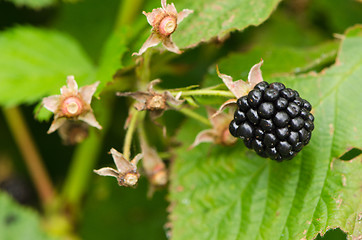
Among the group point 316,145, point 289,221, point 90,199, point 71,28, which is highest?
point 71,28

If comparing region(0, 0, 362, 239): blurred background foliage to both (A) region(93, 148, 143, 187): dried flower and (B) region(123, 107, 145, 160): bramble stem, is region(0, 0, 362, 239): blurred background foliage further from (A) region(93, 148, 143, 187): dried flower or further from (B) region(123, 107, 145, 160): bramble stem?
(A) region(93, 148, 143, 187): dried flower

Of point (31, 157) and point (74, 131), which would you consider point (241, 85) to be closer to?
point (74, 131)

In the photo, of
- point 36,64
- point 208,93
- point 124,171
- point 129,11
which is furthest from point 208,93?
point 36,64

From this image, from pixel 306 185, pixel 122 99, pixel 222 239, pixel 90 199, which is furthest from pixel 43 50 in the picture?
pixel 306 185

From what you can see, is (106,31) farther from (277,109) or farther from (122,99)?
(277,109)

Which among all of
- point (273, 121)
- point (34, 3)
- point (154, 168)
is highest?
point (34, 3)

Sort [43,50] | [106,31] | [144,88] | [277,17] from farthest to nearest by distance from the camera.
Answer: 1. [277,17]
2. [106,31]
3. [43,50]
4. [144,88]

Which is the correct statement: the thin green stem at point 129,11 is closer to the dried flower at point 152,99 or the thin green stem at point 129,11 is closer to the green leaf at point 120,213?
the dried flower at point 152,99

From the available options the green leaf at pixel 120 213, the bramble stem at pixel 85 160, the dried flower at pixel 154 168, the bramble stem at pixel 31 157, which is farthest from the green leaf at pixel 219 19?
the bramble stem at pixel 31 157
